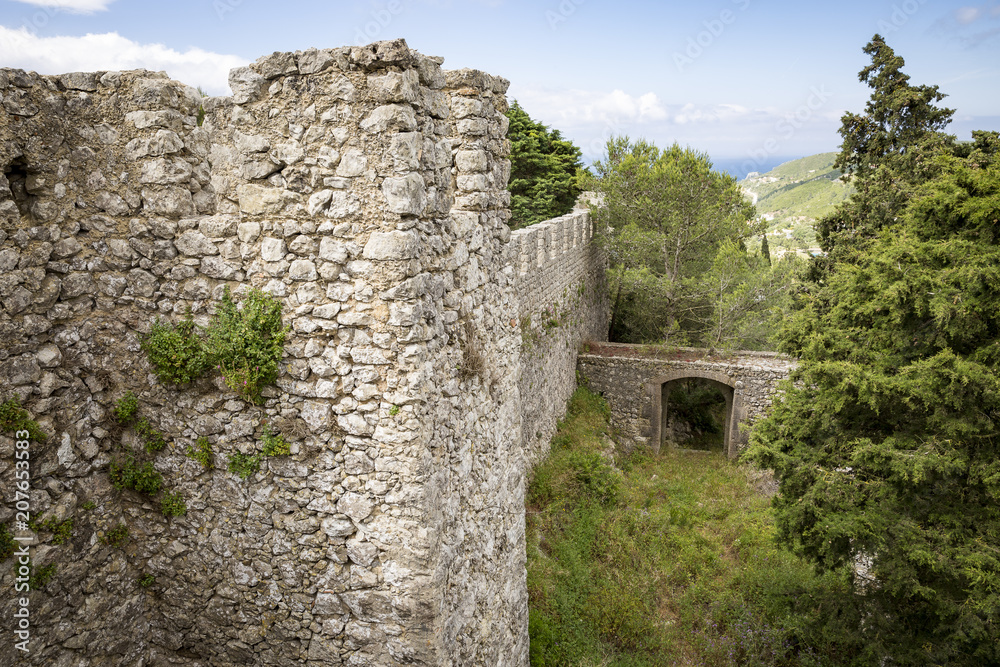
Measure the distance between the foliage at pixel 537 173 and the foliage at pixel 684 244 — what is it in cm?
241

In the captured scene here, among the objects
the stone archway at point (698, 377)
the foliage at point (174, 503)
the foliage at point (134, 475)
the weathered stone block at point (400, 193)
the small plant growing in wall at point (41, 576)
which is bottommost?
the stone archway at point (698, 377)

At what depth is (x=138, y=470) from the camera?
3.39m

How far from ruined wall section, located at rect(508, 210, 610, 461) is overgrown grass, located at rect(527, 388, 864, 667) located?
0.95 meters

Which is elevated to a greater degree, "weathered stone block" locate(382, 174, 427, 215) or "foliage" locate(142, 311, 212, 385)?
"weathered stone block" locate(382, 174, 427, 215)

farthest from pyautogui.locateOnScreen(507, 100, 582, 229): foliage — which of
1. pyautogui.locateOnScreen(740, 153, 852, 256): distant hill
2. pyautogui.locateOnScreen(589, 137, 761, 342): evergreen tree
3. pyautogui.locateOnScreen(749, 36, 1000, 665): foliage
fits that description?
pyautogui.locateOnScreen(740, 153, 852, 256): distant hill

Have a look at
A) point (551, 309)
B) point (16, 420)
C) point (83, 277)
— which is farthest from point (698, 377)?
point (16, 420)

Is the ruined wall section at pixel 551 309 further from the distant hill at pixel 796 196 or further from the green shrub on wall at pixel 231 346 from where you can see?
the distant hill at pixel 796 196

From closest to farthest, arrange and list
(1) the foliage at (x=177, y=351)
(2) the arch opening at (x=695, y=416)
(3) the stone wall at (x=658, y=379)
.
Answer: (1) the foliage at (x=177, y=351) → (3) the stone wall at (x=658, y=379) → (2) the arch opening at (x=695, y=416)

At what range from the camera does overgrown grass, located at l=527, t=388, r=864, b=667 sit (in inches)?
304

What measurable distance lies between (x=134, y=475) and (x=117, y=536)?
38cm

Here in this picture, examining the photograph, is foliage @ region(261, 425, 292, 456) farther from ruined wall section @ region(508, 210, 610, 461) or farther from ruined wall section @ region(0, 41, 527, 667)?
ruined wall section @ region(508, 210, 610, 461)

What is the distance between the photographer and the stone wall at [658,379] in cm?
1437

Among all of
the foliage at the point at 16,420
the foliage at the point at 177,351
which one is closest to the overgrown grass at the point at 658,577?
the foliage at the point at 177,351

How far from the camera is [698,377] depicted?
49.2 feet
